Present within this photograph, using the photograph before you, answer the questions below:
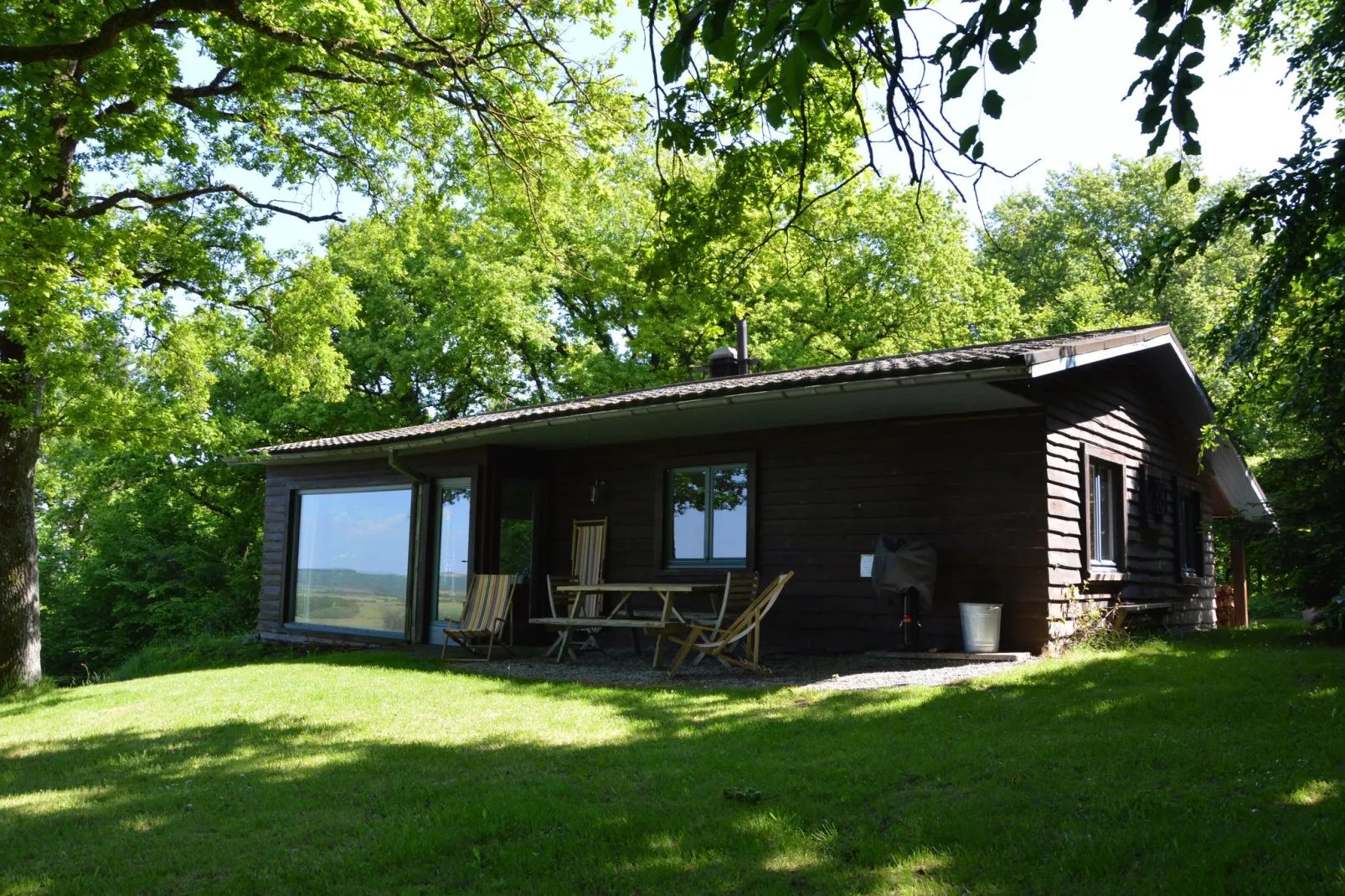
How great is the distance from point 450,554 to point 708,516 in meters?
3.50

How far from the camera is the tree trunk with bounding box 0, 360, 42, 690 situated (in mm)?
11742

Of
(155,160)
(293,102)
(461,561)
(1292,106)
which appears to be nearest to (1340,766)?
(1292,106)

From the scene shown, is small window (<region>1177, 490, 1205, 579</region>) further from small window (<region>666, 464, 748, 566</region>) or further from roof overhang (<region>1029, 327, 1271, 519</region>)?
small window (<region>666, 464, 748, 566</region>)

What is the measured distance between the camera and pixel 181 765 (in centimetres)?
582

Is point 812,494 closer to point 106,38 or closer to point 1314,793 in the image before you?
point 1314,793

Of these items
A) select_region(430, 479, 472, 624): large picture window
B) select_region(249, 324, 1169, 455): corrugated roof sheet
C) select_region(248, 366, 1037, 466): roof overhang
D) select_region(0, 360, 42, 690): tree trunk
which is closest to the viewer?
select_region(249, 324, 1169, 455): corrugated roof sheet

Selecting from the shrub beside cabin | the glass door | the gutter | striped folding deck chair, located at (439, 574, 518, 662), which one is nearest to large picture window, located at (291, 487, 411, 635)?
the shrub beside cabin

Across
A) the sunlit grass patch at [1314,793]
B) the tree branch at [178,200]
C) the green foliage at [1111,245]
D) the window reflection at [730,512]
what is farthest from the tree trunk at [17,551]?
the green foliage at [1111,245]

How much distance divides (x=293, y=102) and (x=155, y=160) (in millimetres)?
2251

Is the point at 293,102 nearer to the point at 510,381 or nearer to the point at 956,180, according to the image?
the point at 956,180

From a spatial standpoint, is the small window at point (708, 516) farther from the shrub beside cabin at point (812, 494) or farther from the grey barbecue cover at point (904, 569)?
the grey barbecue cover at point (904, 569)

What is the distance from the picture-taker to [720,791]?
181 inches

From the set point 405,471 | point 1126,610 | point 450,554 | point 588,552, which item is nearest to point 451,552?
point 450,554

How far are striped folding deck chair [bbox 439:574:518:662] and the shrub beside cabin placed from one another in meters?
0.92
